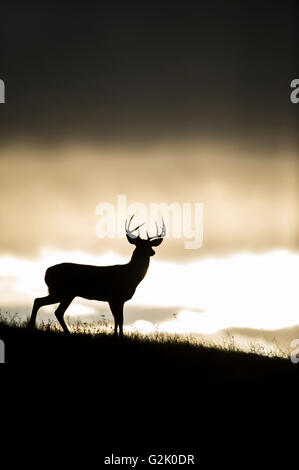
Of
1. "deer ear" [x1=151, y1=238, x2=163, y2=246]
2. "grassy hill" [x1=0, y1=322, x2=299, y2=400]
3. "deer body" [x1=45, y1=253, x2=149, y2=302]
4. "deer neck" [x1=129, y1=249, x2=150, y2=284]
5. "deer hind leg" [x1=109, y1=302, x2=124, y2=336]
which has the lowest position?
"grassy hill" [x1=0, y1=322, x2=299, y2=400]

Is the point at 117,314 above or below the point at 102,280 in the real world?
below

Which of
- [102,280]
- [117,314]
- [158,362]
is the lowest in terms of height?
[158,362]

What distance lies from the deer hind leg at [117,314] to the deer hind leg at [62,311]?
878mm

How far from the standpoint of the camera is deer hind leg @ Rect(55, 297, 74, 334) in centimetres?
1323

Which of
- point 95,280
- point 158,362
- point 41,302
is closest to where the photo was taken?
point 158,362

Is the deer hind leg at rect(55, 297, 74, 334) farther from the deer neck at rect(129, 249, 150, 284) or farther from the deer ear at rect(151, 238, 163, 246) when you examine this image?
the deer ear at rect(151, 238, 163, 246)

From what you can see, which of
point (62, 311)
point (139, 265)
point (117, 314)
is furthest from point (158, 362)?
point (139, 265)

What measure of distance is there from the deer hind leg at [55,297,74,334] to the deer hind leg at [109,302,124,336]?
2.88ft

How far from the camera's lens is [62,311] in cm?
1360

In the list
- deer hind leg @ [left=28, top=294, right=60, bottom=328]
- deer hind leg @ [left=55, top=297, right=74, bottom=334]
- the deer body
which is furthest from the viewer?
the deer body

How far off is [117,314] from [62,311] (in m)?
1.11

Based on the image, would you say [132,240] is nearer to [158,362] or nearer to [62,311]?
[62,311]

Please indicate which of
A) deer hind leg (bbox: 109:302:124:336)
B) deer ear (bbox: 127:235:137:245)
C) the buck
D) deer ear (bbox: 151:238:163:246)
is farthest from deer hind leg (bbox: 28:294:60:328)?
deer ear (bbox: 151:238:163:246)
